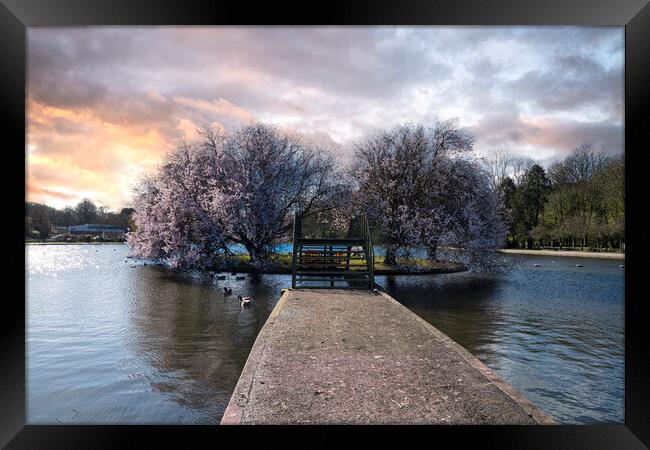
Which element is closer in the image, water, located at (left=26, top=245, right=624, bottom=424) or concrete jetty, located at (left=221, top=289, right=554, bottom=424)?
concrete jetty, located at (left=221, top=289, right=554, bottom=424)

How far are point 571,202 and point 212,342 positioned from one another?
29.2 metres

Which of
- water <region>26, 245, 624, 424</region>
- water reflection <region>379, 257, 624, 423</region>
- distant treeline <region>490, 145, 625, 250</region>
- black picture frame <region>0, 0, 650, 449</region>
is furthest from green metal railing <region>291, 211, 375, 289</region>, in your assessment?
distant treeline <region>490, 145, 625, 250</region>

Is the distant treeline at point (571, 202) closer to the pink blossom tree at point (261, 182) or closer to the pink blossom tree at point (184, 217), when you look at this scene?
the pink blossom tree at point (261, 182)

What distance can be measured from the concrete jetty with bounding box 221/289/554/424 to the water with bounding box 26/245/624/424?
0.98 metres

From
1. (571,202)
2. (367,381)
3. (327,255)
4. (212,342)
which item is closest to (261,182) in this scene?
(327,255)

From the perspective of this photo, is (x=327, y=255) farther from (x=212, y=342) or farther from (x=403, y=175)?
(x=403, y=175)

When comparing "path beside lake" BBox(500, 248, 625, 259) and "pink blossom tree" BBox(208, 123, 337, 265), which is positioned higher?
"pink blossom tree" BBox(208, 123, 337, 265)

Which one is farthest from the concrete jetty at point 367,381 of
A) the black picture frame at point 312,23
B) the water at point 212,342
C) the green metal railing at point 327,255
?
the green metal railing at point 327,255

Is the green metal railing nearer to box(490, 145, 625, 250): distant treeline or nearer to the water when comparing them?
the water

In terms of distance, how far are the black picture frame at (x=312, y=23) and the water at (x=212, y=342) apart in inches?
28.3

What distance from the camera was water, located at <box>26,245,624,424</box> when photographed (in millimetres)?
4684

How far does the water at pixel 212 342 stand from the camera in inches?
184

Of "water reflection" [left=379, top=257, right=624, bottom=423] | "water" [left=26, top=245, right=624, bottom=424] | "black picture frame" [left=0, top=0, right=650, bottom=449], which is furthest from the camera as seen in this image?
"water reflection" [left=379, top=257, right=624, bottom=423]
